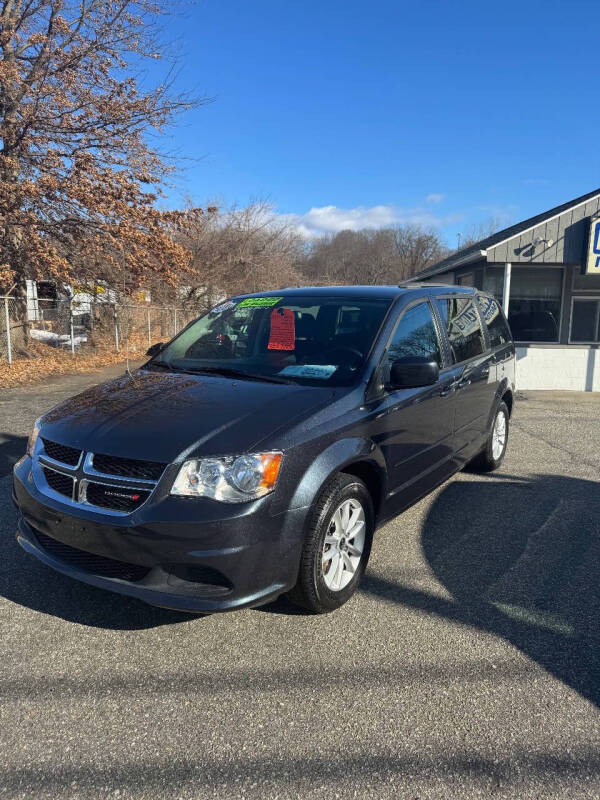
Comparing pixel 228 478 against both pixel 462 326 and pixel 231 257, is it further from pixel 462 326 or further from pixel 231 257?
pixel 231 257

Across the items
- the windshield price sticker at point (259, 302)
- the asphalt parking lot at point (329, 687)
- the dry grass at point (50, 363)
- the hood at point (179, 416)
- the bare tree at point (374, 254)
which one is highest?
the bare tree at point (374, 254)

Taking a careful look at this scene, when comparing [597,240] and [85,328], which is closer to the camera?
[597,240]

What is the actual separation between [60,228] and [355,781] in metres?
15.0

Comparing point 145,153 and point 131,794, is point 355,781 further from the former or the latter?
point 145,153

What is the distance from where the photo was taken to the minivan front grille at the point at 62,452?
109 inches

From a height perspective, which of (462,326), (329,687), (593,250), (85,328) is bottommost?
(329,687)

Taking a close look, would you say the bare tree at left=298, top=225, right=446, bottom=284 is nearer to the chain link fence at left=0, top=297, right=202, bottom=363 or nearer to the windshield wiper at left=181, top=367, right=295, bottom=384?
the chain link fence at left=0, top=297, right=202, bottom=363

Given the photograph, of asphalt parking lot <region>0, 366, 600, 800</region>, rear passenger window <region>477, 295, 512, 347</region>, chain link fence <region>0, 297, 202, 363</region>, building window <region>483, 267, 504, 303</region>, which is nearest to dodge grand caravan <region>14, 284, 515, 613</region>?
asphalt parking lot <region>0, 366, 600, 800</region>

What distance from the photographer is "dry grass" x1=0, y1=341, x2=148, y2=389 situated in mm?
12453

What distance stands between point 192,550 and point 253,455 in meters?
0.50

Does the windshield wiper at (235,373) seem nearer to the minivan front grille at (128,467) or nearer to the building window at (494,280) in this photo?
Result: the minivan front grille at (128,467)

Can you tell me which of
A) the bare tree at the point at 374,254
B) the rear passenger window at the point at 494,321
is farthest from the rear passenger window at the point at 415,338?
the bare tree at the point at 374,254

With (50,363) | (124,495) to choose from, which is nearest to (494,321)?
(124,495)

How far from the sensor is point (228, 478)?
2.53 m
